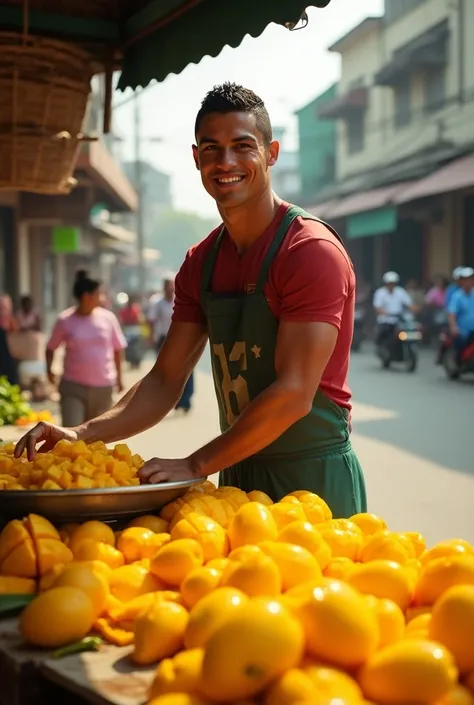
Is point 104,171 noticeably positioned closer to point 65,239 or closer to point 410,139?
point 65,239

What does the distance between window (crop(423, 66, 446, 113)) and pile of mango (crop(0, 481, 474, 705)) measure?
26906 millimetres

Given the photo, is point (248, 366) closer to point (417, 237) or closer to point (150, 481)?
point (150, 481)

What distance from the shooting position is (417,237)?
2925 centimetres

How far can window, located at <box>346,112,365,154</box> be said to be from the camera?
36469 millimetres

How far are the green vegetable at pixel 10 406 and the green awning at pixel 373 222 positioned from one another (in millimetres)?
18323

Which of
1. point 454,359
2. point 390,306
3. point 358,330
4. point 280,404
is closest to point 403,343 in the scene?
point 390,306

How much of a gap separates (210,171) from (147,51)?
4.18 feet

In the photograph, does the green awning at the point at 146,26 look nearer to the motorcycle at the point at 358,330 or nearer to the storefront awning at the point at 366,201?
the storefront awning at the point at 366,201

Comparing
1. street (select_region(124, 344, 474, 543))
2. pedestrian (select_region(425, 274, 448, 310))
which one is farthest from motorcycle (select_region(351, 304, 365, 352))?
street (select_region(124, 344, 474, 543))

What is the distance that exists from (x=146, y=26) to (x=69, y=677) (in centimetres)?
282

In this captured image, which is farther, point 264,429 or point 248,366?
point 248,366

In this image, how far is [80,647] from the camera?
1.80 m

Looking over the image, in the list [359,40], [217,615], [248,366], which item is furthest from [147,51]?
[359,40]

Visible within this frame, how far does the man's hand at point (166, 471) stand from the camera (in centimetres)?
253
